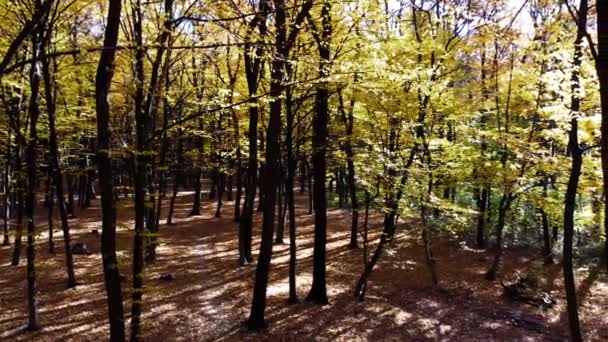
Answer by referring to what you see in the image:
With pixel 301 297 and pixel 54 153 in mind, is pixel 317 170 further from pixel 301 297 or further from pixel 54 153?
pixel 54 153

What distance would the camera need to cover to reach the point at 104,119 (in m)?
5.81

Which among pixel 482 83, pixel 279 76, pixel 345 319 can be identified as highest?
pixel 482 83

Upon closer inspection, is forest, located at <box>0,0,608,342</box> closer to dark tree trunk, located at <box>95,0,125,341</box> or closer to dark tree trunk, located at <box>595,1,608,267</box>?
dark tree trunk, located at <box>95,0,125,341</box>

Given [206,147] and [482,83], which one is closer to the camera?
[482,83]

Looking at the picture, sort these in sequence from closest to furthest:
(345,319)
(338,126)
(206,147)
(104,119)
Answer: (104,119) → (345,319) → (338,126) → (206,147)

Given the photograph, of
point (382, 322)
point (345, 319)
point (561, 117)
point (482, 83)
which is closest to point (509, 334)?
point (382, 322)

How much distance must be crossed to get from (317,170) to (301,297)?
12.7ft

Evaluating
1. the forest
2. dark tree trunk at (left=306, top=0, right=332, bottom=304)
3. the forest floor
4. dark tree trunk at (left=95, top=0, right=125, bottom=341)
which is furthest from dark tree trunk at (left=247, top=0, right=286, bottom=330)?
dark tree trunk at (left=95, top=0, right=125, bottom=341)

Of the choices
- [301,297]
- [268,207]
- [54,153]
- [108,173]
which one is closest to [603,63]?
[108,173]

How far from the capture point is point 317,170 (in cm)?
1272

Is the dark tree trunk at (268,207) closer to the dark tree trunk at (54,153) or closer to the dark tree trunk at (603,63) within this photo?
the dark tree trunk at (54,153)

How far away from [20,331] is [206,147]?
17.1 meters

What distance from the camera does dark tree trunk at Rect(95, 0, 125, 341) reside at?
5656 mm

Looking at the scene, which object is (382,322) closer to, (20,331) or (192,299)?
(192,299)
